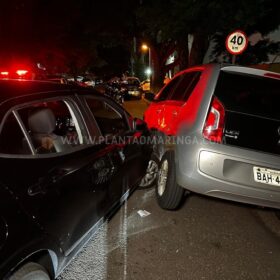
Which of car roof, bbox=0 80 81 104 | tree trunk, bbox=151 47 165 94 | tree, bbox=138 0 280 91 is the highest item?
tree, bbox=138 0 280 91

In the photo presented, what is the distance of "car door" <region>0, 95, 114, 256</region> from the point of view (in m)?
1.98

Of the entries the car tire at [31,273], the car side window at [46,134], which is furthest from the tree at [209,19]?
the car tire at [31,273]

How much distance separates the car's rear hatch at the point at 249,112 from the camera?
10.5ft

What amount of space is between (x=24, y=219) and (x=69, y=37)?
2625 cm

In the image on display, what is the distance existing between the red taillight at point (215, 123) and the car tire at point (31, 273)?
197 centimetres

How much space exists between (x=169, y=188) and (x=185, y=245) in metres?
0.74

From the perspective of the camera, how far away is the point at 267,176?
3.24 m

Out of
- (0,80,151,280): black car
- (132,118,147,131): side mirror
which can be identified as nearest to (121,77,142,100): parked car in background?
(132,118,147,131): side mirror

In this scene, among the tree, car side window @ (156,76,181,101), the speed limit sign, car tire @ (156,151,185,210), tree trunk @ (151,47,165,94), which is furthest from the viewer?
tree trunk @ (151,47,165,94)

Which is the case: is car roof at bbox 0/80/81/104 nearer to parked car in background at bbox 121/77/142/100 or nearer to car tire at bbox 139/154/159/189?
car tire at bbox 139/154/159/189

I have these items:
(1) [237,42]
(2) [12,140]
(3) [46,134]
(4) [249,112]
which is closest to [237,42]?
(1) [237,42]

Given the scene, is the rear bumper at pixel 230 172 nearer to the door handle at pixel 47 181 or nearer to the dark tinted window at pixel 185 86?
the dark tinted window at pixel 185 86

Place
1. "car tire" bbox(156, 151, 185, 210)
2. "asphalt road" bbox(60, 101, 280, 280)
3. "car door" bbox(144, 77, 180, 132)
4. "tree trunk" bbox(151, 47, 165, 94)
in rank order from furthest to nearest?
"tree trunk" bbox(151, 47, 165, 94) < "car door" bbox(144, 77, 180, 132) < "car tire" bbox(156, 151, 185, 210) < "asphalt road" bbox(60, 101, 280, 280)

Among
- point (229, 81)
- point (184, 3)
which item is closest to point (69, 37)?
point (184, 3)
